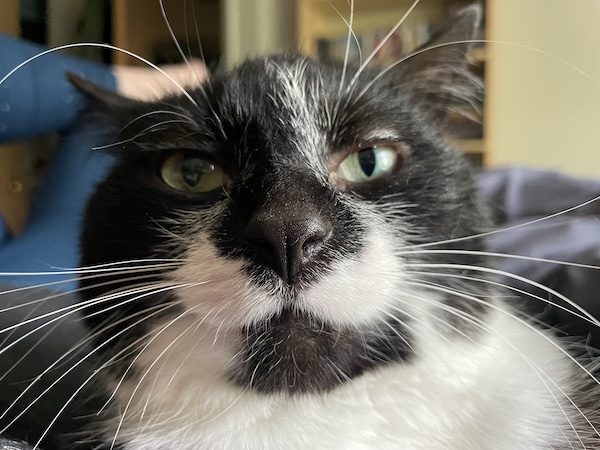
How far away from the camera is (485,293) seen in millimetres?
628

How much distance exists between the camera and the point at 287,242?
0.47 meters

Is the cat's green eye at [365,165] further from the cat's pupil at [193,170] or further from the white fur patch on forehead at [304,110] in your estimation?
the cat's pupil at [193,170]

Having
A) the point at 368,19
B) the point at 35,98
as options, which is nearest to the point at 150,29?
the point at 368,19

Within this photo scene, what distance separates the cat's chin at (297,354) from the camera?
0.51 m

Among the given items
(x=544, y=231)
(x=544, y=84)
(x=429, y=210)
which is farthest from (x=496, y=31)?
(x=429, y=210)

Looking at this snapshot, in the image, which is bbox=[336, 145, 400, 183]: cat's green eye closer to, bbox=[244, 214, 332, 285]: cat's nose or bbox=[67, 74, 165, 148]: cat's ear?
bbox=[244, 214, 332, 285]: cat's nose

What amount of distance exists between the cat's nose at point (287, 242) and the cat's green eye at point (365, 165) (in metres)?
0.13

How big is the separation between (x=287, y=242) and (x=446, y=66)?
1.45 ft

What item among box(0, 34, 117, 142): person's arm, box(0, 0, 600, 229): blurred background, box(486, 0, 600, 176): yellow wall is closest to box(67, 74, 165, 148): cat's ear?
box(0, 34, 117, 142): person's arm

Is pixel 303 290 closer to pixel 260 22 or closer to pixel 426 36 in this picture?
pixel 426 36

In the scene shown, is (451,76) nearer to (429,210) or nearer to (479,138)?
(429,210)

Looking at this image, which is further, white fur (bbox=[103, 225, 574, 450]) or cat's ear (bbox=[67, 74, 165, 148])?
cat's ear (bbox=[67, 74, 165, 148])

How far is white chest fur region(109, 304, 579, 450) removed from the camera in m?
0.53

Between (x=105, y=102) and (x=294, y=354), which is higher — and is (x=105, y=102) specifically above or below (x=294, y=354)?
above
